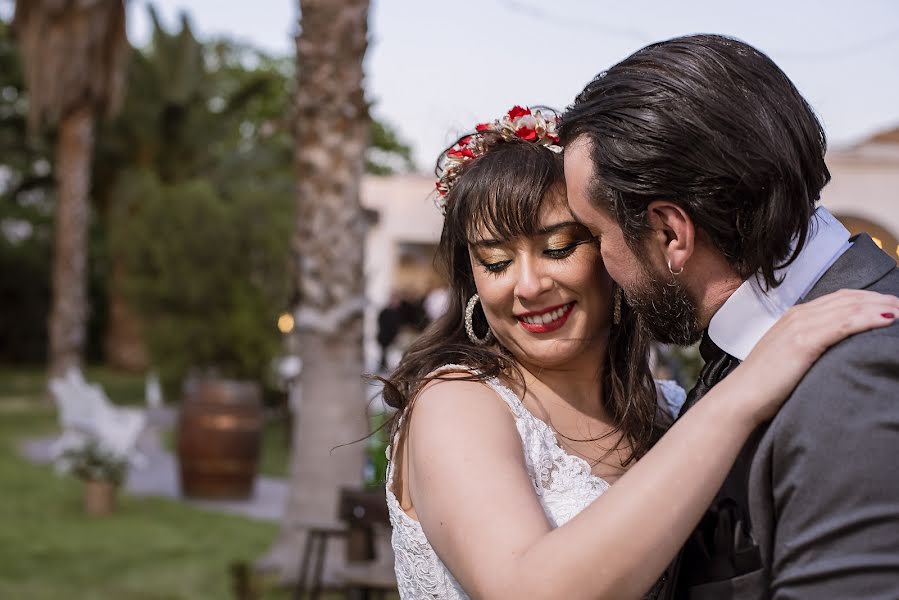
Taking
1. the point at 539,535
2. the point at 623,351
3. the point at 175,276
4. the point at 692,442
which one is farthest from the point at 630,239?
the point at 175,276

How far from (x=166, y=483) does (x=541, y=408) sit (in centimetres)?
1051

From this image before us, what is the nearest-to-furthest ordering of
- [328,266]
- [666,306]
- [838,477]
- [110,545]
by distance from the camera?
1. [838,477]
2. [666,306]
3. [328,266]
4. [110,545]

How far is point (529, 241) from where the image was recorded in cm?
222

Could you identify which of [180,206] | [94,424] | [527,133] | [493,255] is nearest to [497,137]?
[527,133]

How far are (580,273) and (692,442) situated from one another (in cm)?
74

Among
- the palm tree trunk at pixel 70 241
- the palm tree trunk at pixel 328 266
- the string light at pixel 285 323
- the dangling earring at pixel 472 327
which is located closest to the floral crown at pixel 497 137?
the dangling earring at pixel 472 327

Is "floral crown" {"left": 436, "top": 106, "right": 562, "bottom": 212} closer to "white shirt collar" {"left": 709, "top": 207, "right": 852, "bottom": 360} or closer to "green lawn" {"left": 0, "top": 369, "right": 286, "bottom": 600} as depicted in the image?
"white shirt collar" {"left": 709, "top": 207, "right": 852, "bottom": 360}

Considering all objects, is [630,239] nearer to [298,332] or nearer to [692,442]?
[692,442]

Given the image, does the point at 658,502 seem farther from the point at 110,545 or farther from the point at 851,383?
the point at 110,545

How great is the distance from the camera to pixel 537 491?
2133mm

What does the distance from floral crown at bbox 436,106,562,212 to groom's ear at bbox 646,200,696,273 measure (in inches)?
28.4

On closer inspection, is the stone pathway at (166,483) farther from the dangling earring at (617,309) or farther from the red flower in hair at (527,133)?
the red flower in hair at (527,133)

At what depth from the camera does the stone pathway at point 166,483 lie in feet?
35.2

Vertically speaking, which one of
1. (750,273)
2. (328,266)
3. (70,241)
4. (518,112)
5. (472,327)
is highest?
(518,112)
